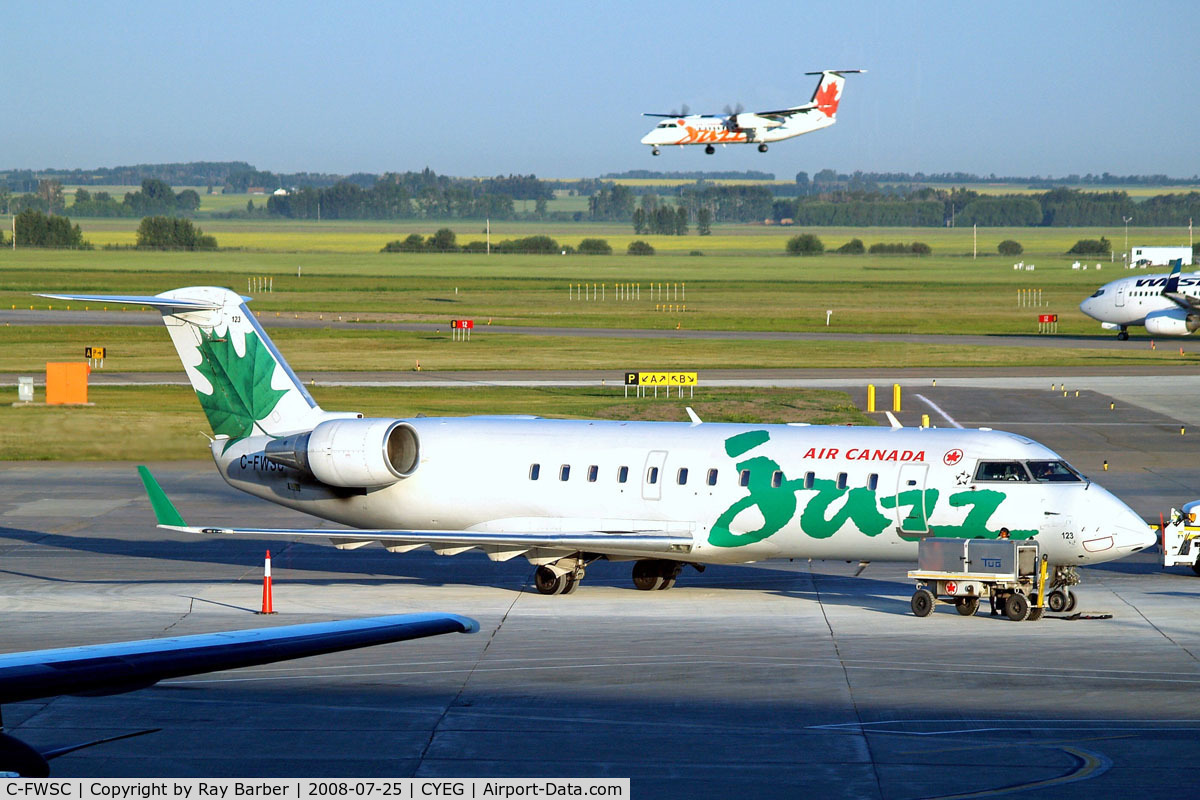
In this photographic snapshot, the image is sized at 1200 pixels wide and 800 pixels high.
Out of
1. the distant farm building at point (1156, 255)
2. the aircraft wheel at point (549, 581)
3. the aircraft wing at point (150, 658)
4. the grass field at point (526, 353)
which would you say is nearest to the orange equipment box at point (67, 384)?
the grass field at point (526, 353)

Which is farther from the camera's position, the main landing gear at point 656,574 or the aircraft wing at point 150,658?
the main landing gear at point 656,574

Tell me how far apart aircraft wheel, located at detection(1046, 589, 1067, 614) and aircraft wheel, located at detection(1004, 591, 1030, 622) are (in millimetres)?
638

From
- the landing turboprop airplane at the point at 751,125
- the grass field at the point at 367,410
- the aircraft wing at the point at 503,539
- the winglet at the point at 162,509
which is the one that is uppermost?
the landing turboprop airplane at the point at 751,125

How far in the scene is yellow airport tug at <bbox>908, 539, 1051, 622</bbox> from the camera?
24.2 meters

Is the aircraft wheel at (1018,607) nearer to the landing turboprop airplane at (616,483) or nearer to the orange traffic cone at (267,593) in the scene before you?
the landing turboprop airplane at (616,483)

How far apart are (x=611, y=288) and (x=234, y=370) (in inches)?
4768

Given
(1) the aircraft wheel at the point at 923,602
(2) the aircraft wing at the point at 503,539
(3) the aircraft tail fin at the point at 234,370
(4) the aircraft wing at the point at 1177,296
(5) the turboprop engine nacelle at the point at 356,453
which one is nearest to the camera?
(1) the aircraft wheel at the point at 923,602

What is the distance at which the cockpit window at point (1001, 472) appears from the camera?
82.3 ft

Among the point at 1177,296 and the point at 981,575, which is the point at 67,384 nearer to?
the point at 981,575

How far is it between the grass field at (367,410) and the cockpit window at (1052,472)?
76.8 feet

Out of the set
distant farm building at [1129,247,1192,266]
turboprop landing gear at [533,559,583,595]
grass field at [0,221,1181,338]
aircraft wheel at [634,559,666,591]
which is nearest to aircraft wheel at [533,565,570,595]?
turboprop landing gear at [533,559,583,595]

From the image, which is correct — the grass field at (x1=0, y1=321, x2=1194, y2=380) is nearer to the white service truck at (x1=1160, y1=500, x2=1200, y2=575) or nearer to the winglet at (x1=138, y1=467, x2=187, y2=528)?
the white service truck at (x1=1160, y1=500, x2=1200, y2=575)

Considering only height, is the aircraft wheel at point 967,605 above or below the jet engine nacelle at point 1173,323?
below

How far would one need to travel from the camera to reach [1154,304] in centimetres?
8594
